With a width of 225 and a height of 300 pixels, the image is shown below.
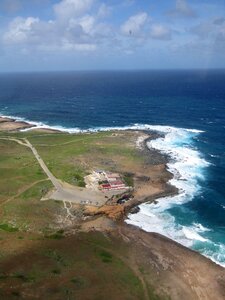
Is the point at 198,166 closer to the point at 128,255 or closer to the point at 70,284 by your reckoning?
the point at 128,255

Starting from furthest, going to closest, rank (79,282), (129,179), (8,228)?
(129,179) → (8,228) → (79,282)

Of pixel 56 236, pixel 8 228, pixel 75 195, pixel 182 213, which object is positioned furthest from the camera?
pixel 75 195

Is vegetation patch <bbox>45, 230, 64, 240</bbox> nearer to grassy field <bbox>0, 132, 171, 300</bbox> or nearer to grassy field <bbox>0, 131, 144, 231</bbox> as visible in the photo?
grassy field <bbox>0, 132, 171, 300</bbox>

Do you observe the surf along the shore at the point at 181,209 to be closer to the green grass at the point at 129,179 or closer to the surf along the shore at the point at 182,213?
the surf along the shore at the point at 182,213

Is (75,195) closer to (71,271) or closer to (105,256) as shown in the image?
(105,256)

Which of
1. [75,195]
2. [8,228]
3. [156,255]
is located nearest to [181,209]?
[156,255]

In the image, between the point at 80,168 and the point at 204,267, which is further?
the point at 80,168

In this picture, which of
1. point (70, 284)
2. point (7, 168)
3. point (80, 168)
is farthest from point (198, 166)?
point (70, 284)

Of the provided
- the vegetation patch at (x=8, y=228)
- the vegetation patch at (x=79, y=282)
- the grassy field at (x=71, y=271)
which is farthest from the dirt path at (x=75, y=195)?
the vegetation patch at (x=79, y=282)
